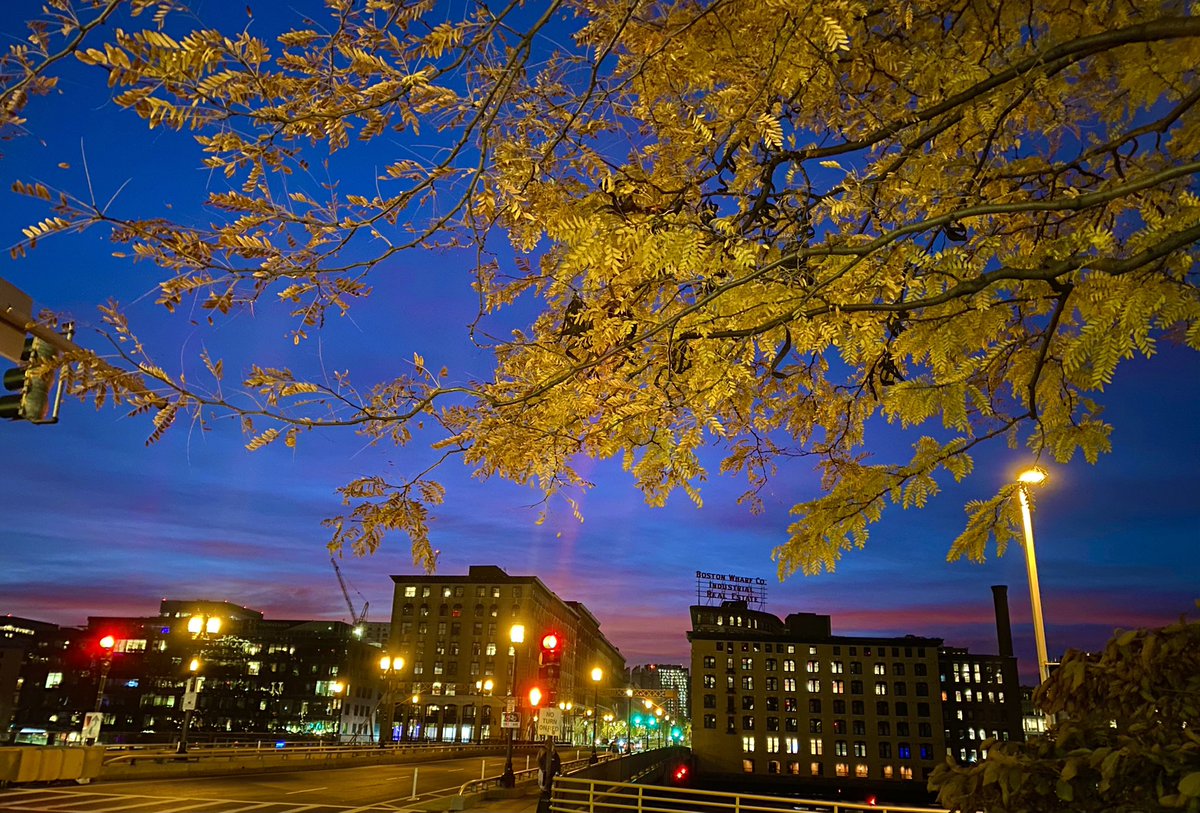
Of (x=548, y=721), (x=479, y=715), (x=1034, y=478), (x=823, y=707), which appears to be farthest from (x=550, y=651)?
(x=823, y=707)

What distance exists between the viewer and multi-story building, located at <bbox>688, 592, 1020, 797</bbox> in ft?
358

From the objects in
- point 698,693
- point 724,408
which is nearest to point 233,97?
point 724,408

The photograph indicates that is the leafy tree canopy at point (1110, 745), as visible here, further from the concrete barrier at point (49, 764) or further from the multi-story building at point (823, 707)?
the multi-story building at point (823, 707)

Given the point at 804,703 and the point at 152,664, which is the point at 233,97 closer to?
the point at 804,703

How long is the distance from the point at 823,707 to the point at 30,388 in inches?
4896

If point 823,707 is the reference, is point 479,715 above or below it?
below

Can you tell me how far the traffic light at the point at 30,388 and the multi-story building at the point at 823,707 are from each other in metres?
119

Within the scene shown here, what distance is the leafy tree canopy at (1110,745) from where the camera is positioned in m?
2.96

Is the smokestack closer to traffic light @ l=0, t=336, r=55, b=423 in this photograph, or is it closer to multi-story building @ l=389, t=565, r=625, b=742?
multi-story building @ l=389, t=565, r=625, b=742

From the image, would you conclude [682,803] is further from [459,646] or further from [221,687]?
[221,687]

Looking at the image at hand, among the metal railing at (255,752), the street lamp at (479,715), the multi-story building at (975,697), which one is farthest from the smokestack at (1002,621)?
the metal railing at (255,752)

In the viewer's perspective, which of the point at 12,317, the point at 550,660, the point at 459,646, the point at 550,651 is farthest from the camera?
the point at 459,646

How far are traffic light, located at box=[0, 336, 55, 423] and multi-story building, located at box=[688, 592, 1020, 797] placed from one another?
390 ft

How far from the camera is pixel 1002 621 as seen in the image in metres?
136
